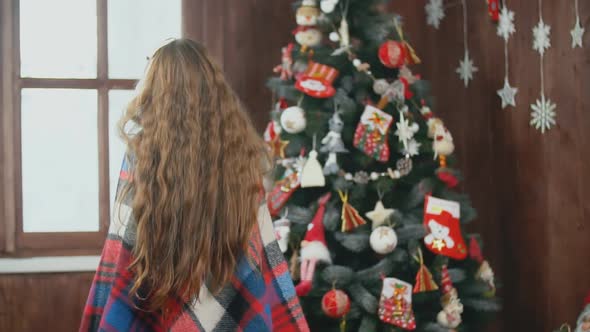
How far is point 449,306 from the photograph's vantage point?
9.57 feet

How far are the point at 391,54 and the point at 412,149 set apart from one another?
1.11ft

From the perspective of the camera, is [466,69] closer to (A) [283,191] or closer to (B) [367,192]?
(B) [367,192]

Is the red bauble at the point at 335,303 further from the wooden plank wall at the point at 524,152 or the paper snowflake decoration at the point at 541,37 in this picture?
the paper snowflake decoration at the point at 541,37

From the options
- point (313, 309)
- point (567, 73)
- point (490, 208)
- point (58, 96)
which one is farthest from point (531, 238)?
point (58, 96)

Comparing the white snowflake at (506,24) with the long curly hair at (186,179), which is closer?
the long curly hair at (186,179)

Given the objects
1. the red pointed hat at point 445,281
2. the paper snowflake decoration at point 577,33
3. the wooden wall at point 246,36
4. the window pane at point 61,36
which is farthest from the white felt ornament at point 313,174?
the window pane at point 61,36

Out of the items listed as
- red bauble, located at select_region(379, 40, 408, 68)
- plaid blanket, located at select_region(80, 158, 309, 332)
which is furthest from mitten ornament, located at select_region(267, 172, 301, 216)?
plaid blanket, located at select_region(80, 158, 309, 332)

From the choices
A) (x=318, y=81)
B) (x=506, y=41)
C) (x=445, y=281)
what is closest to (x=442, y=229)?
(x=445, y=281)

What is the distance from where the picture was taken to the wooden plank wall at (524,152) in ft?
10.1

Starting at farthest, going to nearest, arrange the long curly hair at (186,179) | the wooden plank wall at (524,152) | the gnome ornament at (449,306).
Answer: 1. the wooden plank wall at (524,152)
2. the gnome ornament at (449,306)
3. the long curly hair at (186,179)

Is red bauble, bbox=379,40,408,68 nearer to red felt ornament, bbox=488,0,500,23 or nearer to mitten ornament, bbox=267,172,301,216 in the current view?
mitten ornament, bbox=267,172,301,216

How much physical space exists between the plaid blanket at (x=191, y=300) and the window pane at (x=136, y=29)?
72.4 inches

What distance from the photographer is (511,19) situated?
342cm

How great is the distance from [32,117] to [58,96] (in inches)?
5.4
